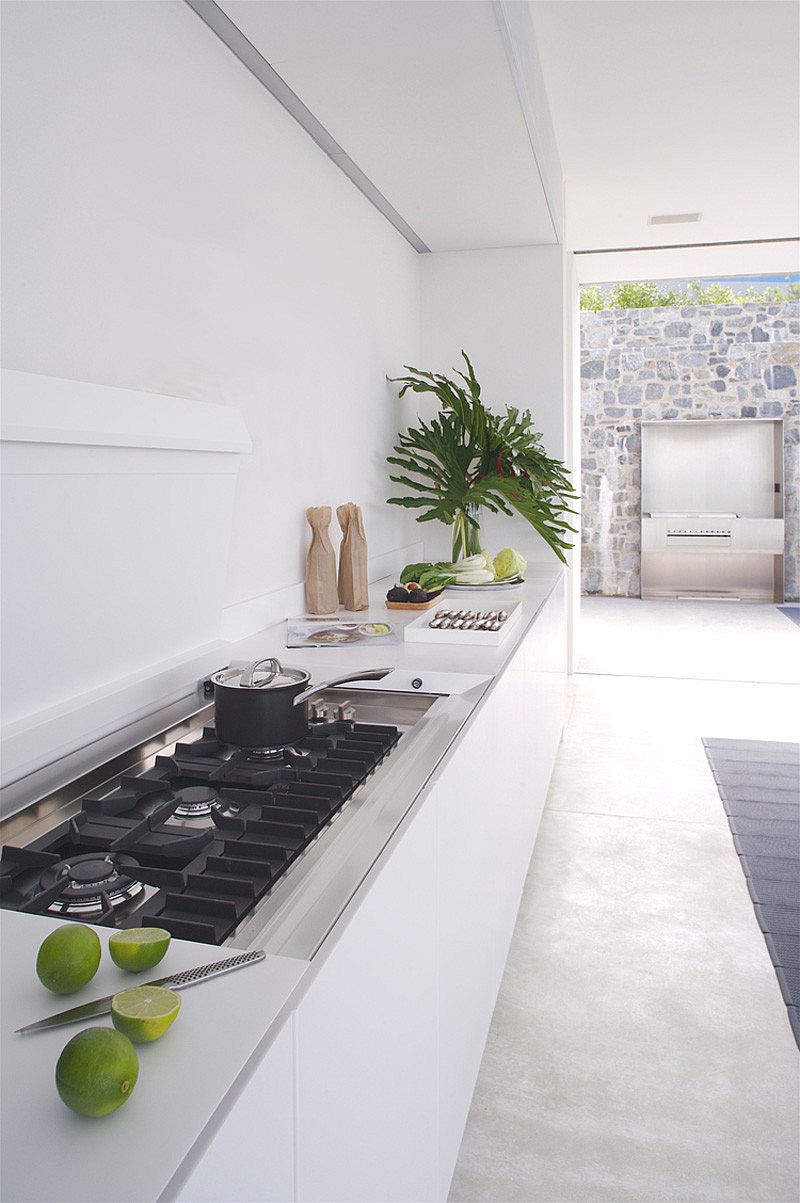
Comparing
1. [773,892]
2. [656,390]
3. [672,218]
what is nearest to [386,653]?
[773,892]

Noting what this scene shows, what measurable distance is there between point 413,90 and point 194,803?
5.78 feet

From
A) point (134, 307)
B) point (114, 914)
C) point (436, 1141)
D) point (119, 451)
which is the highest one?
point (134, 307)

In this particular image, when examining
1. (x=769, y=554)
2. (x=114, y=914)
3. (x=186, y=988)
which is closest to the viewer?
(x=186, y=988)

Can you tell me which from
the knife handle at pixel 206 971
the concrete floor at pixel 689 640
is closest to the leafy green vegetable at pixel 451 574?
the knife handle at pixel 206 971

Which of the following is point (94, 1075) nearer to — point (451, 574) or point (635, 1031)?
point (635, 1031)

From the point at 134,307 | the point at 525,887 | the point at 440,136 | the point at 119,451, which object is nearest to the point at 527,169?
the point at 440,136

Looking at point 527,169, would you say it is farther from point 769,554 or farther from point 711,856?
point 769,554

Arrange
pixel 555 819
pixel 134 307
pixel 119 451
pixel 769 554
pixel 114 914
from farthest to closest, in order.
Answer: pixel 769 554, pixel 555 819, pixel 134 307, pixel 119 451, pixel 114 914

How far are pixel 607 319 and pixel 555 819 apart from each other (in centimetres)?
714

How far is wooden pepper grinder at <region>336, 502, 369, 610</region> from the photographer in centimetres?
275

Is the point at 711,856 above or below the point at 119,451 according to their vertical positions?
below

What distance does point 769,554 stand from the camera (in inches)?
361

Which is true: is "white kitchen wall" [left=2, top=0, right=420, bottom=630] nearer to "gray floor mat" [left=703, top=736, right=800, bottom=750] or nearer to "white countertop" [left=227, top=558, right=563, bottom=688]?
"white countertop" [left=227, top=558, right=563, bottom=688]

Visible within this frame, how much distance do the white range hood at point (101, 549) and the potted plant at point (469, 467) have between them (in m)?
1.80
